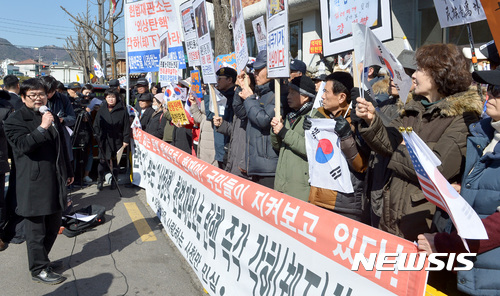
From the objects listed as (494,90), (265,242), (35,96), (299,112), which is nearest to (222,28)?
(35,96)

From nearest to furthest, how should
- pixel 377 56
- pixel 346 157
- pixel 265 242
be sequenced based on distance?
1. pixel 377 56
2. pixel 265 242
3. pixel 346 157

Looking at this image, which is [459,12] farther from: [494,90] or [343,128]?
[494,90]

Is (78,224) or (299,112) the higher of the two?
(299,112)

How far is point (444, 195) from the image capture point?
5.80 feet

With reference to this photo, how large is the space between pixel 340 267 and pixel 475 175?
0.81 metres

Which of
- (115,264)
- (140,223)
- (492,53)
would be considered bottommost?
(115,264)

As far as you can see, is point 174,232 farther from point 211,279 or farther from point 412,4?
point 412,4

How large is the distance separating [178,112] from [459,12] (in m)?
4.41

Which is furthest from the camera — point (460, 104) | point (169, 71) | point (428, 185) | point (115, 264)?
point (169, 71)

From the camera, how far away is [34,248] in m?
4.30

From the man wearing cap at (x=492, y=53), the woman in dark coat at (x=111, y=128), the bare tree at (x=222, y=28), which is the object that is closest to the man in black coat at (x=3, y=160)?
the woman in dark coat at (x=111, y=128)

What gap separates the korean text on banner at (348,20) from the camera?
3049 mm

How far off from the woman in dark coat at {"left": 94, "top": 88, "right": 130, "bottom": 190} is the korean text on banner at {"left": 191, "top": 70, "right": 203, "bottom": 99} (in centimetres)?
269

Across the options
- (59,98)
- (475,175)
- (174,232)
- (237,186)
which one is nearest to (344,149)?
(237,186)
